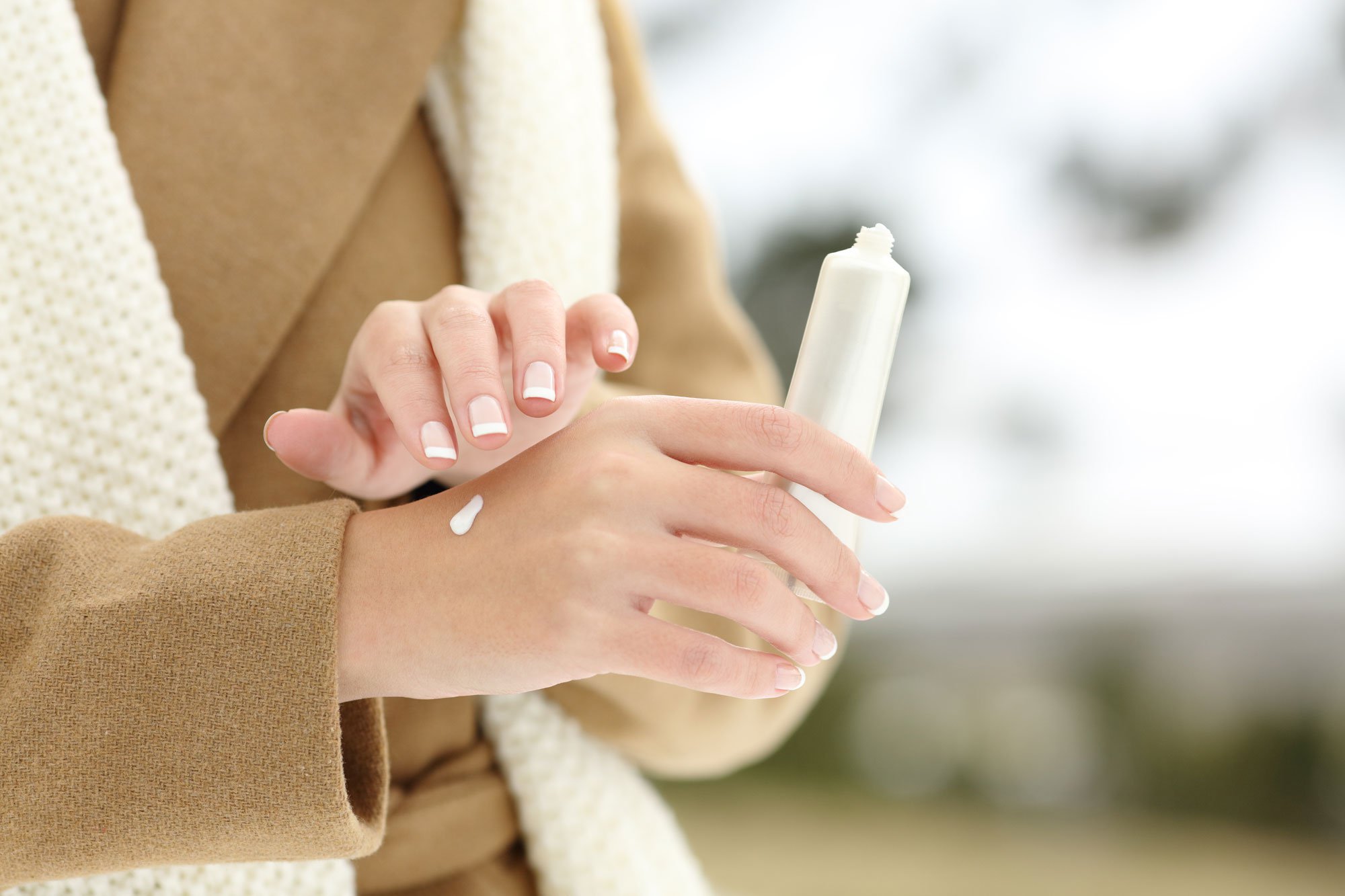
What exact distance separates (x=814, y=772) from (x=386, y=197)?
5.35 feet

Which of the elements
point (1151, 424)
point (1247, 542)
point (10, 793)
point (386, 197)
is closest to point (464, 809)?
point (10, 793)

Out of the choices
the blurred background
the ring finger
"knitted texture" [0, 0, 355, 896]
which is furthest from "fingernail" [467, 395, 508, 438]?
the blurred background

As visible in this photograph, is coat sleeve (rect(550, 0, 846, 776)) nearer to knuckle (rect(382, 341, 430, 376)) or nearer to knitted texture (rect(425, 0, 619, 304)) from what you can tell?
knitted texture (rect(425, 0, 619, 304))

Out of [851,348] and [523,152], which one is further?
[523,152]

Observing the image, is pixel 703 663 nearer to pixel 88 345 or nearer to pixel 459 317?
pixel 459 317

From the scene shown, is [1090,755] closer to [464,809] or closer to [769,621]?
[464,809]

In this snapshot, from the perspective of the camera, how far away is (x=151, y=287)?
551 mm

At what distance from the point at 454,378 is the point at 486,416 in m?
0.03

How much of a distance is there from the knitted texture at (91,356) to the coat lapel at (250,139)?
0.13 feet

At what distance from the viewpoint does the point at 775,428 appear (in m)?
0.37

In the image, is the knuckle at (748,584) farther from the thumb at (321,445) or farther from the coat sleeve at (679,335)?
the coat sleeve at (679,335)

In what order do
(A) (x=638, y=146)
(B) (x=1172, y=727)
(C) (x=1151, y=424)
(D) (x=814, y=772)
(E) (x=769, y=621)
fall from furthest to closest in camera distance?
(D) (x=814, y=772) < (B) (x=1172, y=727) < (C) (x=1151, y=424) < (A) (x=638, y=146) < (E) (x=769, y=621)

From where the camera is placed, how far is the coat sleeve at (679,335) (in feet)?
2.27

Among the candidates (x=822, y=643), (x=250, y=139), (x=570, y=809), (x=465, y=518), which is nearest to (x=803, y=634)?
(x=822, y=643)
